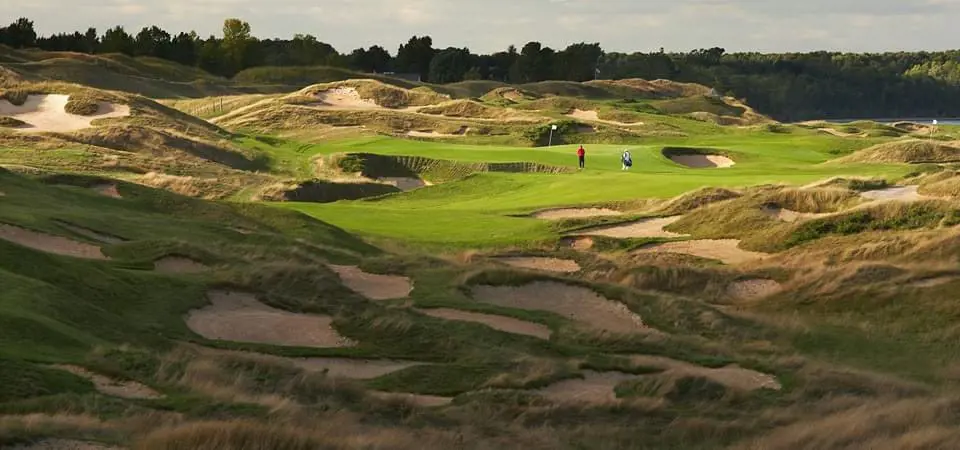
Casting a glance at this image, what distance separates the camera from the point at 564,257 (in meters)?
29.3

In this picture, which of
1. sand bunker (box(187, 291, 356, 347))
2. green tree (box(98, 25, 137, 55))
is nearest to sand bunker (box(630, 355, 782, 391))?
sand bunker (box(187, 291, 356, 347))

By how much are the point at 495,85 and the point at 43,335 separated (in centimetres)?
10899

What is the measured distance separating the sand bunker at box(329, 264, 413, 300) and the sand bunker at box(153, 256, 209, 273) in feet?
8.77

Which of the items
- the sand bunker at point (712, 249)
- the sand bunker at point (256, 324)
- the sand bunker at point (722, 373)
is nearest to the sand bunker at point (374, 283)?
the sand bunker at point (256, 324)

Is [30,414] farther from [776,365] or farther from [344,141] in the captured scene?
[344,141]

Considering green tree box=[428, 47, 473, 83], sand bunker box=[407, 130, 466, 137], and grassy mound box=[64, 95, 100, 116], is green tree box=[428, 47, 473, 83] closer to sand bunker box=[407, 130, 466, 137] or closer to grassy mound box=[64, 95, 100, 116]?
sand bunker box=[407, 130, 466, 137]

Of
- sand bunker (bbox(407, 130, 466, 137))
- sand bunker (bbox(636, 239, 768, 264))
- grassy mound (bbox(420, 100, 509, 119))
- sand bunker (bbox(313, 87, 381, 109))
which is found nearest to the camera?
sand bunker (bbox(636, 239, 768, 264))

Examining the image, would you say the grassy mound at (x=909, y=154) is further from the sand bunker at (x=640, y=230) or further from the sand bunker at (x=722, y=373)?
the sand bunker at (x=722, y=373)

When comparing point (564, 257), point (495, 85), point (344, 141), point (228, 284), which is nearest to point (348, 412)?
point (228, 284)

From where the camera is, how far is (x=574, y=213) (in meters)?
38.5

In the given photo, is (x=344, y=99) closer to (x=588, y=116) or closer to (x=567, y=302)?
(x=588, y=116)

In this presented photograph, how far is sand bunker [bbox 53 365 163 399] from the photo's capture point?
11984 millimetres

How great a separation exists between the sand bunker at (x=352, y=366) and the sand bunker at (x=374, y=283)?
4361mm

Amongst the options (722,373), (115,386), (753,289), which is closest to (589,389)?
(722,373)
